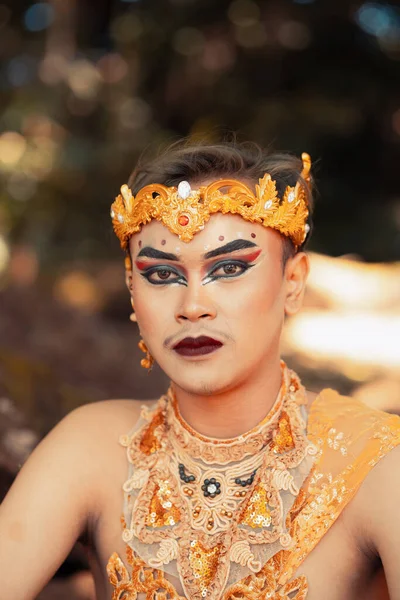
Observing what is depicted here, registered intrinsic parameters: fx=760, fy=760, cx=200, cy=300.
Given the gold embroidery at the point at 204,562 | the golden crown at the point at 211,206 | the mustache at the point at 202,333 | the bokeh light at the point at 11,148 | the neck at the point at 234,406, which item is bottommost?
the gold embroidery at the point at 204,562

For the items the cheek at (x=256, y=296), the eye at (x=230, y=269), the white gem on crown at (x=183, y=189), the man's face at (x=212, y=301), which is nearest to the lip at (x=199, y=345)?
the man's face at (x=212, y=301)

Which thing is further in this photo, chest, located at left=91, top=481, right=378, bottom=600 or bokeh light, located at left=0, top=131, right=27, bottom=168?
bokeh light, located at left=0, top=131, right=27, bottom=168

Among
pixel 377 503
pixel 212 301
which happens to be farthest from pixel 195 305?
pixel 377 503

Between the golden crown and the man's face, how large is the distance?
0.11ft

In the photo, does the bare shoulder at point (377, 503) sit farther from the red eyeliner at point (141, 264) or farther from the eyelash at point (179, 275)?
the red eyeliner at point (141, 264)

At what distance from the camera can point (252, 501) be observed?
7.59ft

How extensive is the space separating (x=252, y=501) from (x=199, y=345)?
0.51 m

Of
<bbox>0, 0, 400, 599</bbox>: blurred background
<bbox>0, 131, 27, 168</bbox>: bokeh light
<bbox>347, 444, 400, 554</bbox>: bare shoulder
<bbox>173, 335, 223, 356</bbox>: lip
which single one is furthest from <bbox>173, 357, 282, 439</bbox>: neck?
<bbox>0, 131, 27, 168</bbox>: bokeh light

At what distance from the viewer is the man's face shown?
2.25 m

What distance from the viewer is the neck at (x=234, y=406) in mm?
2385

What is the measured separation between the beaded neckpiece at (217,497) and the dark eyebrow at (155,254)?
0.55 meters

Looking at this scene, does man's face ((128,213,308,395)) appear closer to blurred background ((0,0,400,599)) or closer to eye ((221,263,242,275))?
eye ((221,263,242,275))

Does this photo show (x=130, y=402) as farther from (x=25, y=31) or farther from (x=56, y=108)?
(x=25, y=31)

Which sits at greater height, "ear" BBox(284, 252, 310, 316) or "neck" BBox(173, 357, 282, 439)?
"ear" BBox(284, 252, 310, 316)
